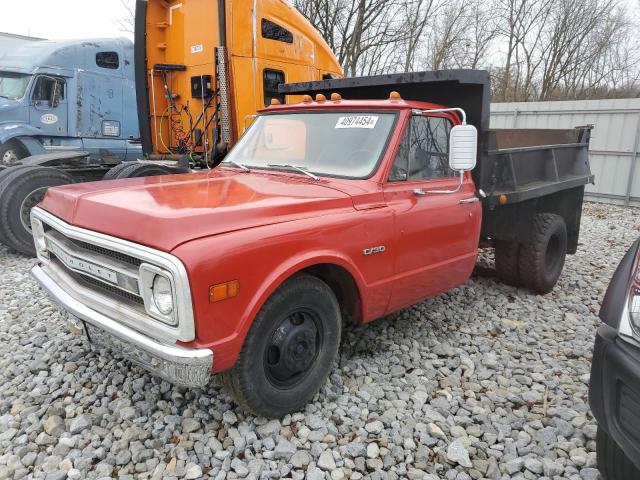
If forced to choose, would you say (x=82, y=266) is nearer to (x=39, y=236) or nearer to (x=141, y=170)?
(x=39, y=236)

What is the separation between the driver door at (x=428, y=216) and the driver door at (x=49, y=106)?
10.1 m

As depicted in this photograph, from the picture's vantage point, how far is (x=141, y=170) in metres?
6.42

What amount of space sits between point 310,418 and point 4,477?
1.61m

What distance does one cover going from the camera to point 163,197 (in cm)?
277

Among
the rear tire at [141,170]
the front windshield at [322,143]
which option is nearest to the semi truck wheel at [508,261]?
the front windshield at [322,143]

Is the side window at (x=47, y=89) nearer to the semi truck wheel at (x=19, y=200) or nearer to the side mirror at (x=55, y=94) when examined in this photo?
the side mirror at (x=55, y=94)

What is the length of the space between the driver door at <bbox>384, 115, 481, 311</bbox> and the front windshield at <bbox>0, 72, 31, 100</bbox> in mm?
10409

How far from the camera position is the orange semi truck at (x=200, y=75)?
675 centimetres

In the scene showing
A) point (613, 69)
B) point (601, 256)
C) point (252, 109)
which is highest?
point (613, 69)

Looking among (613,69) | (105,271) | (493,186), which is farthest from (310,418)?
(613,69)

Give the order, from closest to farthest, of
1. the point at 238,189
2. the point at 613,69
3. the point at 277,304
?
the point at 277,304
the point at 238,189
the point at 613,69

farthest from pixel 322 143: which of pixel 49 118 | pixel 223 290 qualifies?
pixel 49 118

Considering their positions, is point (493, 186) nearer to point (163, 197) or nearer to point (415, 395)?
point (415, 395)

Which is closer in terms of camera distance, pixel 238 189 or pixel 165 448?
pixel 165 448
